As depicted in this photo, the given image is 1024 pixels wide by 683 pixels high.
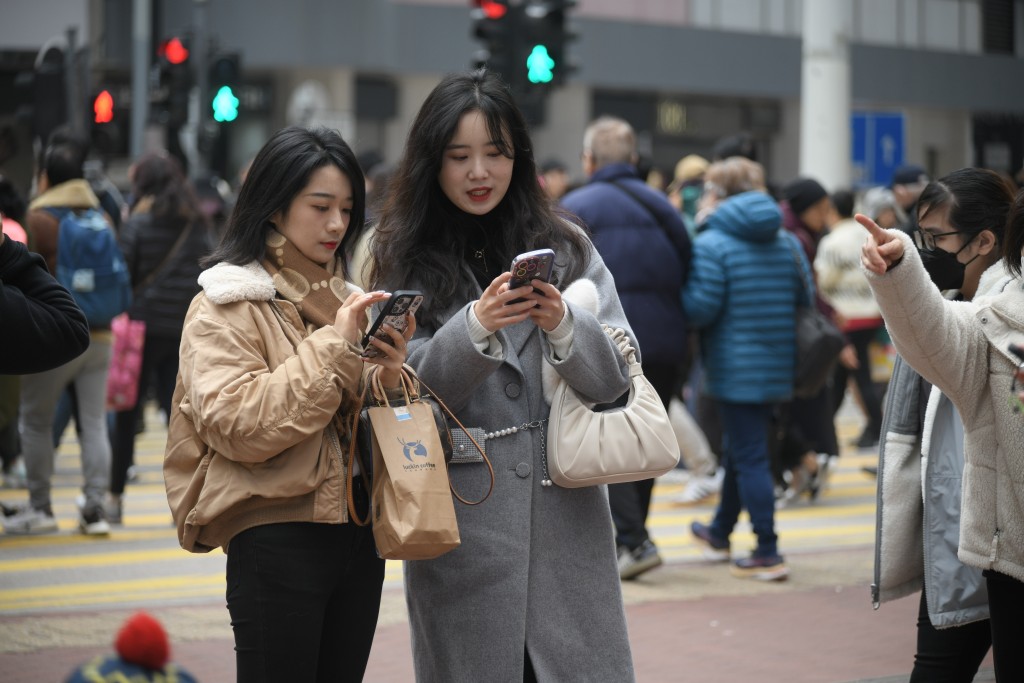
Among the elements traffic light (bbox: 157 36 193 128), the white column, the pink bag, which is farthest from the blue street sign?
the pink bag

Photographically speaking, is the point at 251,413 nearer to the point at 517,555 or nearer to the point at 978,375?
the point at 517,555

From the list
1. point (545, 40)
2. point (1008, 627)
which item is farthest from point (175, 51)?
point (1008, 627)

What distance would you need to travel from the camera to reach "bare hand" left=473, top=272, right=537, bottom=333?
11.4ft

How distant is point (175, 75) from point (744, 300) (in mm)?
12657

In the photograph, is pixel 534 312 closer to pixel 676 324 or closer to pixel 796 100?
pixel 676 324

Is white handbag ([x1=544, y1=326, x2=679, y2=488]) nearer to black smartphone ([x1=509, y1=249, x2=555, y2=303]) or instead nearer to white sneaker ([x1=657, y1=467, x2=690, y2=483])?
black smartphone ([x1=509, y1=249, x2=555, y2=303])

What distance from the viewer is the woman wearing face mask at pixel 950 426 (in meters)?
3.73

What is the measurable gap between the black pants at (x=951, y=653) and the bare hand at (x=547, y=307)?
152 centimetres

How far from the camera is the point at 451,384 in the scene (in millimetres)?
3588

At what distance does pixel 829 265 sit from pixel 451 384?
9.09 metres

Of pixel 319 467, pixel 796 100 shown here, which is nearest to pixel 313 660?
pixel 319 467

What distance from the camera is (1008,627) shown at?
3826 mm

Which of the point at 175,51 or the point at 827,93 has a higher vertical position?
the point at 175,51

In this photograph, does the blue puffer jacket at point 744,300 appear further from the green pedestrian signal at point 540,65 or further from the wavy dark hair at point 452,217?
the green pedestrian signal at point 540,65
